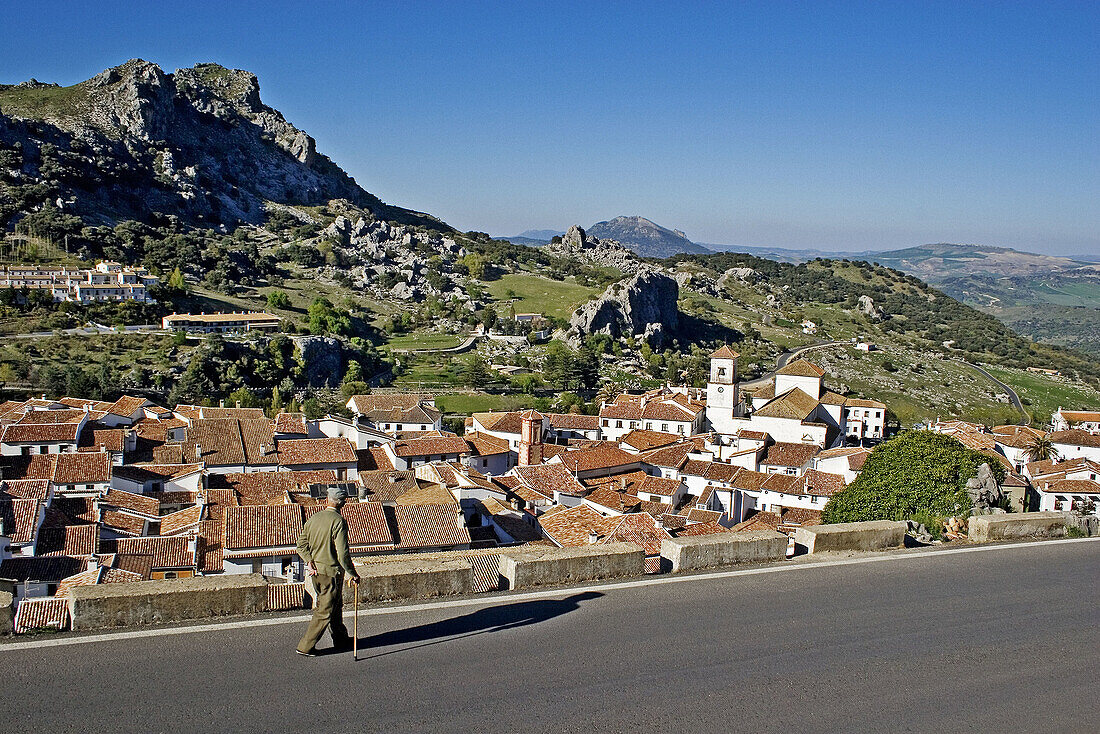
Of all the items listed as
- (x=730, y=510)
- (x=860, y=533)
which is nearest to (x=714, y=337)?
(x=730, y=510)

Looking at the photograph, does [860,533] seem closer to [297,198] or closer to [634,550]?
[634,550]

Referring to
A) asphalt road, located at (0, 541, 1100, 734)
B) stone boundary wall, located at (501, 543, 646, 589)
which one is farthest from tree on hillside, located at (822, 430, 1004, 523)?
stone boundary wall, located at (501, 543, 646, 589)

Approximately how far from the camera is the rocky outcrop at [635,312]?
92.9 m

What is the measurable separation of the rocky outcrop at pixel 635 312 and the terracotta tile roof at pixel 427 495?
208 ft

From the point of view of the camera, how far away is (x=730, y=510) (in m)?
29.3

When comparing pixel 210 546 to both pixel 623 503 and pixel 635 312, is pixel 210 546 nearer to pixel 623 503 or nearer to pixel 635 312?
pixel 623 503

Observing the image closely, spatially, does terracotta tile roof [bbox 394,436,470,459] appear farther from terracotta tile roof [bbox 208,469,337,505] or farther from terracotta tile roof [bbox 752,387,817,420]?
terracotta tile roof [bbox 752,387,817,420]

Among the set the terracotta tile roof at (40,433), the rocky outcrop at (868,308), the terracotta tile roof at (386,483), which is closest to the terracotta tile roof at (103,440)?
the terracotta tile roof at (40,433)

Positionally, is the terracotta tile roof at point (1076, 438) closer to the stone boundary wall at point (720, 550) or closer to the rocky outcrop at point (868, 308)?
the stone boundary wall at point (720, 550)

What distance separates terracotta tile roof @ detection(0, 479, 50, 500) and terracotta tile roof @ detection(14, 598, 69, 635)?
18070mm

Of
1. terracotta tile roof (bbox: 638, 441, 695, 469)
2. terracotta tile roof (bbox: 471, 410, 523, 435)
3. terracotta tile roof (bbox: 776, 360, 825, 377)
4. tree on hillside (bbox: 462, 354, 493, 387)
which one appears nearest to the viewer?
terracotta tile roof (bbox: 638, 441, 695, 469)

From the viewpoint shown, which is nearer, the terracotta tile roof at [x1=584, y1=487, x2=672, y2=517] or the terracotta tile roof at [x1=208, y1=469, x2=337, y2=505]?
the terracotta tile roof at [x1=208, y1=469, x2=337, y2=505]

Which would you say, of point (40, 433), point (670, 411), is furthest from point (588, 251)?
point (40, 433)

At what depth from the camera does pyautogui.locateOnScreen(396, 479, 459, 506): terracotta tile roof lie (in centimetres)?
2430
